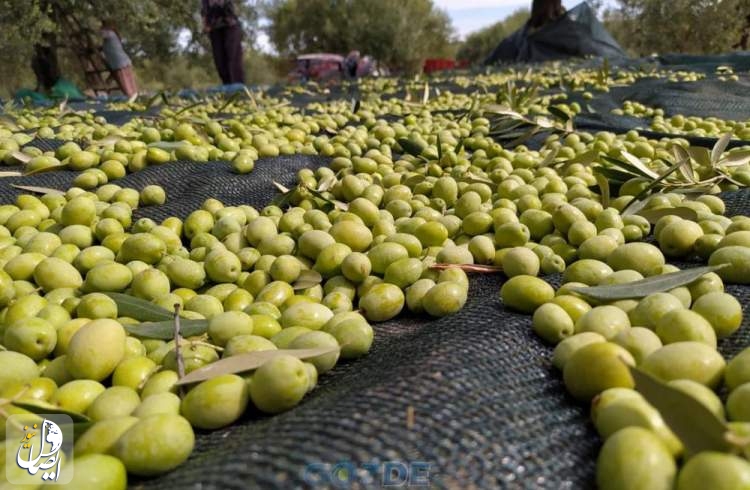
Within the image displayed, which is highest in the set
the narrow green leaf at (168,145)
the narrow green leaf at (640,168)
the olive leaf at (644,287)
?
the narrow green leaf at (168,145)

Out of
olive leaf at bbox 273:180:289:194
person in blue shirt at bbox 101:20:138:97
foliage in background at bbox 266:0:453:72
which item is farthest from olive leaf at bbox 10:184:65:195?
foliage in background at bbox 266:0:453:72

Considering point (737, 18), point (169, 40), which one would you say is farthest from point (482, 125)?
point (737, 18)

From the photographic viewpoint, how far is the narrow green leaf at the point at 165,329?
1343mm

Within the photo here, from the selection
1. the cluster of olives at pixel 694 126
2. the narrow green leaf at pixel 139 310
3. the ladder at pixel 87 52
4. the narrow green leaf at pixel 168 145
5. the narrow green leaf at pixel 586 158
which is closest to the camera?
the narrow green leaf at pixel 139 310

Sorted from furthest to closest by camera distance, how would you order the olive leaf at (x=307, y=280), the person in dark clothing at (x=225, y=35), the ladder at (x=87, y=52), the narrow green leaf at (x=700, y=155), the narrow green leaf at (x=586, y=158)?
the ladder at (x=87, y=52) < the person in dark clothing at (x=225, y=35) < the narrow green leaf at (x=586, y=158) < the narrow green leaf at (x=700, y=155) < the olive leaf at (x=307, y=280)

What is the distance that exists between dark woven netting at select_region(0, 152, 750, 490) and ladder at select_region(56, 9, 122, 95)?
13080 mm

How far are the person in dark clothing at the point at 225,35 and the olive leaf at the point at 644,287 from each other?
33.1 feet

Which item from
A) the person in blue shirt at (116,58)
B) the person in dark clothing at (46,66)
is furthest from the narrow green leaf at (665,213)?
the person in dark clothing at (46,66)

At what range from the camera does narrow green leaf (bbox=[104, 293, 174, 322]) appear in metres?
1.45

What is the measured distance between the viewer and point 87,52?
12523mm

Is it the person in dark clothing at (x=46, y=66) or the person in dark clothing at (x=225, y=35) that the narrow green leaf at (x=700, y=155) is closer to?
the person in dark clothing at (x=225, y=35)

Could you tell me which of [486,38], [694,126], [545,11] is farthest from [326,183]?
[486,38]

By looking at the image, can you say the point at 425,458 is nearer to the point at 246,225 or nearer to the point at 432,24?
the point at 246,225

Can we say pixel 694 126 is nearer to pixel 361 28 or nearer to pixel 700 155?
pixel 700 155
